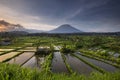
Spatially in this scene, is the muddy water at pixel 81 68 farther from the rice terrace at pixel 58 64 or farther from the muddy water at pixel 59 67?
the muddy water at pixel 59 67

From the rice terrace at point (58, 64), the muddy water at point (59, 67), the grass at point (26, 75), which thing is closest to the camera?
the grass at point (26, 75)

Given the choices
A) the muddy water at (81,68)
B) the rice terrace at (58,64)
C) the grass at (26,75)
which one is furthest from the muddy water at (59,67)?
the grass at (26,75)

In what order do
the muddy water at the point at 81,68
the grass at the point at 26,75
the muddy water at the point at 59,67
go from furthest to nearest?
the muddy water at the point at 59,67, the muddy water at the point at 81,68, the grass at the point at 26,75

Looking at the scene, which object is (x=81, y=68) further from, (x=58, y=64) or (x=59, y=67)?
(x=58, y=64)

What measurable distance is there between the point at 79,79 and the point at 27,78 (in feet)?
9.60

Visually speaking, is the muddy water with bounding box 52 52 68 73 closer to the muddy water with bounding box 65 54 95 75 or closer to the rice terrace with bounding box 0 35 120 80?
the rice terrace with bounding box 0 35 120 80

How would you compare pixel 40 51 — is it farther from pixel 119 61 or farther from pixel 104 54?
pixel 119 61

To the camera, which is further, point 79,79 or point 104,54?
point 104,54

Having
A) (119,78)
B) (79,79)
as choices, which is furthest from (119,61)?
(79,79)

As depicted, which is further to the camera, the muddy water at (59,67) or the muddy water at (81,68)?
the muddy water at (59,67)

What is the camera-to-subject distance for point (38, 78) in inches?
269

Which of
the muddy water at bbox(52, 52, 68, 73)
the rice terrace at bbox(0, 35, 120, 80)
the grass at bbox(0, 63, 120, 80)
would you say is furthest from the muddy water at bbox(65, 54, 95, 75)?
the grass at bbox(0, 63, 120, 80)

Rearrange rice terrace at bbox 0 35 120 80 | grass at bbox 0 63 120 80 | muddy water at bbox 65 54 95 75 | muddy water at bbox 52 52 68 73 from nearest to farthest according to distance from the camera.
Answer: grass at bbox 0 63 120 80 → rice terrace at bbox 0 35 120 80 → muddy water at bbox 65 54 95 75 → muddy water at bbox 52 52 68 73

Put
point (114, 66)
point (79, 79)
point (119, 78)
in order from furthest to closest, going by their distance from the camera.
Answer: point (114, 66) < point (119, 78) < point (79, 79)
